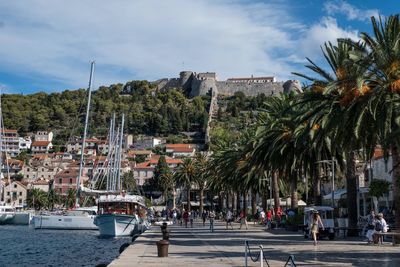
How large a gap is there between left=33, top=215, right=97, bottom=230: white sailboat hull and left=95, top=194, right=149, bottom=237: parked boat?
1243 cm

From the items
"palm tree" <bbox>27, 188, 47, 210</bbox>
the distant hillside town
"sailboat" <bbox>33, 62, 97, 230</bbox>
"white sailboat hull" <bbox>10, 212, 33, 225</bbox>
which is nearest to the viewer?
"sailboat" <bbox>33, 62, 97, 230</bbox>

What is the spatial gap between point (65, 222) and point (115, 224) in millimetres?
19395

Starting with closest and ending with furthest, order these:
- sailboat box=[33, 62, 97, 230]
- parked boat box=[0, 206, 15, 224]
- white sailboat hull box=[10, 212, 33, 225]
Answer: sailboat box=[33, 62, 97, 230], parked boat box=[0, 206, 15, 224], white sailboat hull box=[10, 212, 33, 225]

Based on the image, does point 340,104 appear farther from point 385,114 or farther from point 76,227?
point 76,227

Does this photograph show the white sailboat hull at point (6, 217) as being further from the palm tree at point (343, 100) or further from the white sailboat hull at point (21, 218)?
the palm tree at point (343, 100)

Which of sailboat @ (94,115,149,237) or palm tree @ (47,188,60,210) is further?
palm tree @ (47,188,60,210)

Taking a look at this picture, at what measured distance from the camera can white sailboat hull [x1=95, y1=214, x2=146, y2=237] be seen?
1800 inches

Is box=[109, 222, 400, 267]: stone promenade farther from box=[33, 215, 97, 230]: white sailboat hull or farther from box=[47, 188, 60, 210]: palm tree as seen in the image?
box=[47, 188, 60, 210]: palm tree

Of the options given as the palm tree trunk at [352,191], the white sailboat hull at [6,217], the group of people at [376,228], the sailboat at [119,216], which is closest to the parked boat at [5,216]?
the white sailboat hull at [6,217]

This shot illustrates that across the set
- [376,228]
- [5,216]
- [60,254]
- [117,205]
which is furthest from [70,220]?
[376,228]

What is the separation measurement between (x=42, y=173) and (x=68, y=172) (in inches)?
1268

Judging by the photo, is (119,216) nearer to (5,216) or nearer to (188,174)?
(5,216)

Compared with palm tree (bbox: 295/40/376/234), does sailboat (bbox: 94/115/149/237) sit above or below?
below

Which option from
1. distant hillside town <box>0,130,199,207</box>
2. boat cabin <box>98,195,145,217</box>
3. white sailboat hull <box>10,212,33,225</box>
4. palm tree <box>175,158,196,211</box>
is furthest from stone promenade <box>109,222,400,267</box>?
distant hillside town <box>0,130,199,207</box>
